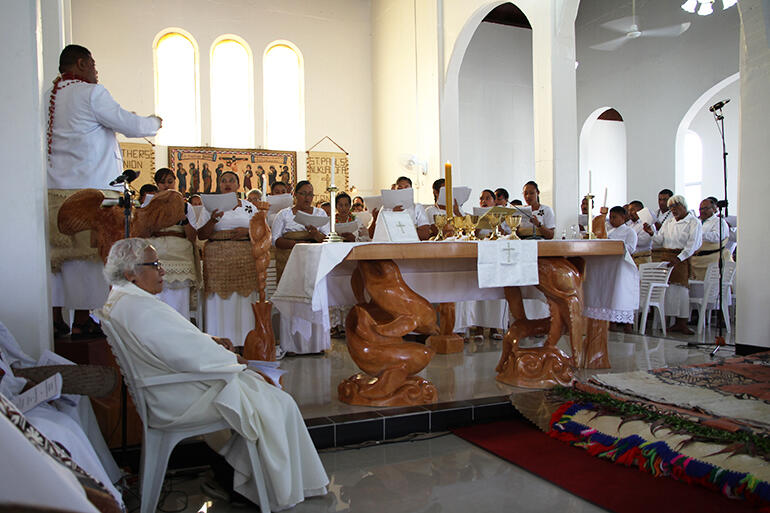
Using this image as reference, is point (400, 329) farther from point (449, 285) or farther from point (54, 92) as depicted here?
point (54, 92)

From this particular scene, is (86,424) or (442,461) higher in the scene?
(86,424)

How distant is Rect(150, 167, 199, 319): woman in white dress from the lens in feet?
18.5

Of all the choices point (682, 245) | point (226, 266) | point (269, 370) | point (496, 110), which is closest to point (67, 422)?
point (269, 370)

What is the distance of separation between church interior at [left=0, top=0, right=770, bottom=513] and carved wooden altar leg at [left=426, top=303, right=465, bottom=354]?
5 centimetres

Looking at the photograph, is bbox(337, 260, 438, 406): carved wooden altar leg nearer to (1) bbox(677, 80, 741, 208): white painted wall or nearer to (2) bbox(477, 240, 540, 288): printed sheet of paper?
(2) bbox(477, 240, 540, 288): printed sheet of paper

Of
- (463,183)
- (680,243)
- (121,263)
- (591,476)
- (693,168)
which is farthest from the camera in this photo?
(693,168)

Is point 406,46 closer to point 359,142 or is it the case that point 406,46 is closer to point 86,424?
point 359,142

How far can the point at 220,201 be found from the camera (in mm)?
5609

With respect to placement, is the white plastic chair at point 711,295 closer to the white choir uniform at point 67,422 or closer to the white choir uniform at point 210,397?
the white choir uniform at point 210,397

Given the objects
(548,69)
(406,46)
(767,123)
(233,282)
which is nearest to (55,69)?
(233,282)

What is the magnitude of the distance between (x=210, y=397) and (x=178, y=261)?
3.17m

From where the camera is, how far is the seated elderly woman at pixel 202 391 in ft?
8.96

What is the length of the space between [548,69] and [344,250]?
5320 mm

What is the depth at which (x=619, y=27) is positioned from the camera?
A: 12.9 metres
